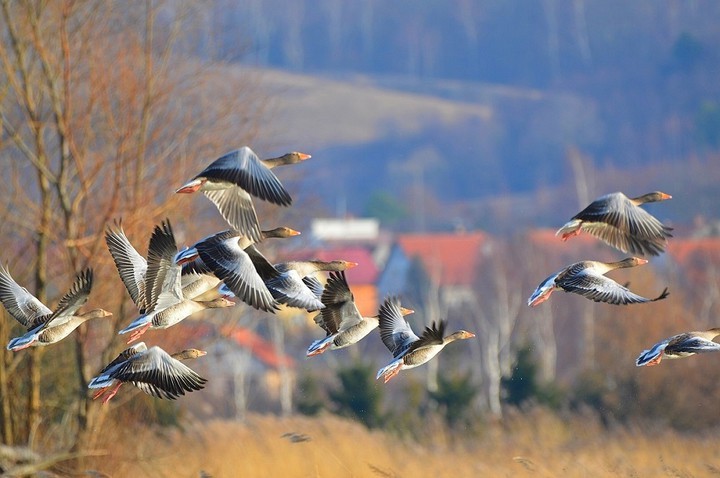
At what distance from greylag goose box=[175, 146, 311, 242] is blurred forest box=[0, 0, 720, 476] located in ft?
7.66

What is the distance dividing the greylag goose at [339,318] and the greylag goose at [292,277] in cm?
9

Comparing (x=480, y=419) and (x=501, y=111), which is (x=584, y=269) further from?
(x=501, y=111)

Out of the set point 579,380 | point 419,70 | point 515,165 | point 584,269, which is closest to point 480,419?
point 579,380

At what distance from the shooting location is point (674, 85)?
151500 millimetres

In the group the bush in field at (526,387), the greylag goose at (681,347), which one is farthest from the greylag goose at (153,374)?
the bush in field at (526,387)

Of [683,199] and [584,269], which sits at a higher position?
[584,269]

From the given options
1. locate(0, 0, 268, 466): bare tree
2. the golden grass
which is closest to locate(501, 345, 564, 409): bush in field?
the golden grass

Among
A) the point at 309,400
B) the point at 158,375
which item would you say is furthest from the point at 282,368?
the point at 158,375

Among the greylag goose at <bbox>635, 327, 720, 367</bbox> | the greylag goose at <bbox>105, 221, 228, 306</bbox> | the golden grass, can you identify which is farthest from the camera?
the golden grass

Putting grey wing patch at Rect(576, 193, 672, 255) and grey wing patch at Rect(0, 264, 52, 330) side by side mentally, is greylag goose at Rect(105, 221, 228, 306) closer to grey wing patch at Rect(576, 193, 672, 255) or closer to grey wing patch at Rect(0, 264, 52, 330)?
grey wing patch at Rect(0, 264, 52, 330)

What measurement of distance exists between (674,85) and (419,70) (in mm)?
43328

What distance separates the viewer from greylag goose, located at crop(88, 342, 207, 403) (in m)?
8.68

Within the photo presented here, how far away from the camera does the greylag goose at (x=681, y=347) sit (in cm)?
945

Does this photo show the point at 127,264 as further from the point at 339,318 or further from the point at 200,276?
the point at 339,318
